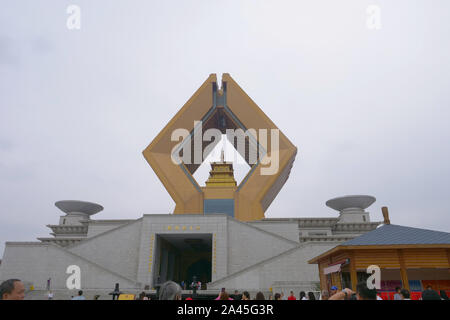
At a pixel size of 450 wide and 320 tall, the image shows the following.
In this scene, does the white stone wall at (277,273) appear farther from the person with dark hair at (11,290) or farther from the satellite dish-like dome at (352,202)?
the person with dark hair at (11,290)

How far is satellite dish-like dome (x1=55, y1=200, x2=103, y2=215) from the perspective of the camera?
32.1 meters

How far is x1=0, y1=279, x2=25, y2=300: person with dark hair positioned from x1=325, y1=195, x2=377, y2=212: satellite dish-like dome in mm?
31293

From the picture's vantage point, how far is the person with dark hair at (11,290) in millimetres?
2781

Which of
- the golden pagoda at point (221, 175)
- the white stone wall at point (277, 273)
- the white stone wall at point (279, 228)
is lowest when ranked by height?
the white stone wall at point (277, 273)

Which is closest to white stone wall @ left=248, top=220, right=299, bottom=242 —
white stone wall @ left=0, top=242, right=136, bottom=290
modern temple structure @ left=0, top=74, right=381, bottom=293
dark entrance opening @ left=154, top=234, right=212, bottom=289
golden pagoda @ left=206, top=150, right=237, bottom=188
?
modern temple structure @ left=0, top=74, right=381, bottom=293

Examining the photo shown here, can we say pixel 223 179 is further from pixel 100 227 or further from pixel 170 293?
pixel 170 293

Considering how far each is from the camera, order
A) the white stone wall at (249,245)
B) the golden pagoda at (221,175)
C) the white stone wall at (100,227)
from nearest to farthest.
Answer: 1. the white stone wall at (249,245)
2. the white stone wall at (100,227)
3. the golden pagoda at (221,175)

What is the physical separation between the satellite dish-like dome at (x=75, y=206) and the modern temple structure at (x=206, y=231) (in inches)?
3.9

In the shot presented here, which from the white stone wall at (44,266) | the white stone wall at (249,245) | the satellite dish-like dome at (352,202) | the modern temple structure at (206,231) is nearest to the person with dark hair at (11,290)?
the modern temple structure at (206,231)

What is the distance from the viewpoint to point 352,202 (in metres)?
31.1

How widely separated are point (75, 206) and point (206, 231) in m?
18.2

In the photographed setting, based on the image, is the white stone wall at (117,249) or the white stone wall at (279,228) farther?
the white stone wall at (279,228)

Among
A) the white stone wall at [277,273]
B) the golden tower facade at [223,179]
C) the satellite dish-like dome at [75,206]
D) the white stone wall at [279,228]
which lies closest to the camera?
the white stone wall at [277,273]
